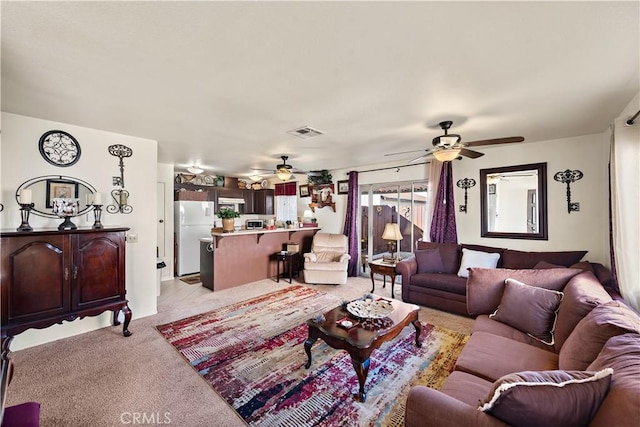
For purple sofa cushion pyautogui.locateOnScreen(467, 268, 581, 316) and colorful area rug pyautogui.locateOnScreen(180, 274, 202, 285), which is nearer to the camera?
purple sofa cushion pyautogui.locateOnScreen(467, 268, 581, 316)

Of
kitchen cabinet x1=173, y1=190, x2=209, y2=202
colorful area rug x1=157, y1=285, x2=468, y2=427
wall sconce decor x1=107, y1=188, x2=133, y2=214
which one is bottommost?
colorful area rug x1=157, y1=285, x2=468, y2=427

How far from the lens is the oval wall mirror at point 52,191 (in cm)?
279

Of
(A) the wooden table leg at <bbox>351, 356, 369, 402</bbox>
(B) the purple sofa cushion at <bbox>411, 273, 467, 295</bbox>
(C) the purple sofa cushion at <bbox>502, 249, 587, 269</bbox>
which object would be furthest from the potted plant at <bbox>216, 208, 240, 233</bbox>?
(C) the purple sofa cushion at <bbox>502, 249, 587, 269</bbox>

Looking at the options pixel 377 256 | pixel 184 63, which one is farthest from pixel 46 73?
pixel 377 256

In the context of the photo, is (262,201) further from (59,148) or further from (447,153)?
(447,153)

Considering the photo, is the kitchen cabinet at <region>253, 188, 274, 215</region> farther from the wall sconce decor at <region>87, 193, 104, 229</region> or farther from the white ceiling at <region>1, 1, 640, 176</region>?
the wall sconce decor at <region>87, 193, 104, 229</region>

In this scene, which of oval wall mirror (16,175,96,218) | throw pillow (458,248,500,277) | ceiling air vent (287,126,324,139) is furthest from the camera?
throw pillow (458,248,500,277)

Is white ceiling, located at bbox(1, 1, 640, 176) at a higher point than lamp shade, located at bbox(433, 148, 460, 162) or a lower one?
higher

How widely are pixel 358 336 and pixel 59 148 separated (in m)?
3.73

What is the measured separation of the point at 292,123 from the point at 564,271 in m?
3.06

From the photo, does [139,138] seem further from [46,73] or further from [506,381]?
[506,381]

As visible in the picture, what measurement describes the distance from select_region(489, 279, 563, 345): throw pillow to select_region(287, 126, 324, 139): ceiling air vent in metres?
2.62

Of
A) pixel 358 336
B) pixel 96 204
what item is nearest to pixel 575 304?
pixel 358 336

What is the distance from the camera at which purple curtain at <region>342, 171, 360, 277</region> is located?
19.1 ft
